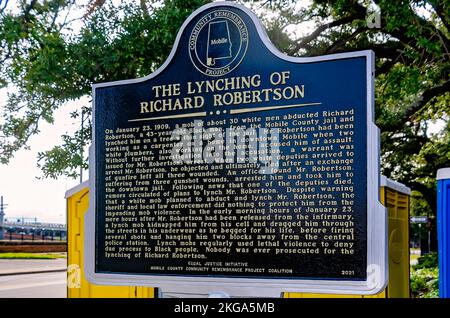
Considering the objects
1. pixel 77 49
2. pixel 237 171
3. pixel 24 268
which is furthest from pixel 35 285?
pixel 237 171

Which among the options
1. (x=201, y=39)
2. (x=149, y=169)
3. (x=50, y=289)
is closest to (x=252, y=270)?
(x=149, y=169)

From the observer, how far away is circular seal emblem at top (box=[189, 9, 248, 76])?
5.71 metres

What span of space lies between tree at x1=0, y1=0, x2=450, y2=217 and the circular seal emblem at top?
327cm

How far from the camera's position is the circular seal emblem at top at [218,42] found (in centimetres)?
571

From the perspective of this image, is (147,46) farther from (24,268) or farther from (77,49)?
(24,268)

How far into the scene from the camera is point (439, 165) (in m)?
18.2

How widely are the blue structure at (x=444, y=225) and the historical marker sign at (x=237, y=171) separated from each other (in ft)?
3.23

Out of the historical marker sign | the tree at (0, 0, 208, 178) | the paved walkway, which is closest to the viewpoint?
the historical marker sign

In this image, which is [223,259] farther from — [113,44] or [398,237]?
[113,44]

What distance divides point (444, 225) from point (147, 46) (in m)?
5.49

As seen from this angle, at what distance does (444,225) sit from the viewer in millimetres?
5711

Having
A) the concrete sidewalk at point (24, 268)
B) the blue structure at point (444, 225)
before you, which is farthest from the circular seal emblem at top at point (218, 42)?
the concrete sidewalk at point (24, 268)

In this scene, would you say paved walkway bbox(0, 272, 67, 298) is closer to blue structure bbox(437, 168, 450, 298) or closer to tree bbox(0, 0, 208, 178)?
tree bbox(0, 0, 208, 178)

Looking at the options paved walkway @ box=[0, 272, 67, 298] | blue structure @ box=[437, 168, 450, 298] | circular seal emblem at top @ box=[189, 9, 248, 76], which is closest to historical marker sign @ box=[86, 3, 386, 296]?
circular seal emblem at top @ box=[189, 9, 248, 76]
